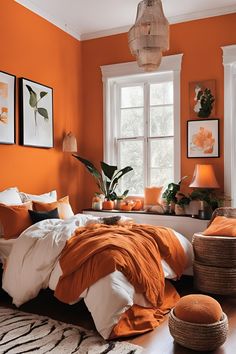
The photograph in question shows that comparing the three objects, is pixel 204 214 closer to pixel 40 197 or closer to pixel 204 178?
pixel 204 178

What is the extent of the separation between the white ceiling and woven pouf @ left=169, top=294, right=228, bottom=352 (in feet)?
12.6

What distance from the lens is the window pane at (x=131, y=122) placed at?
5910 millimetres

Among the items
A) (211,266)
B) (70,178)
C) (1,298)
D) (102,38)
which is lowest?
(1,298)

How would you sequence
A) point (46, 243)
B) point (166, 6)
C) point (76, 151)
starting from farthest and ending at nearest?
point (76, 151) → point (166, 6) → point (46, 243)

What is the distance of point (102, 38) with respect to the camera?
6.00m

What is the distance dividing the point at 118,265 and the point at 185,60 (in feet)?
11.3

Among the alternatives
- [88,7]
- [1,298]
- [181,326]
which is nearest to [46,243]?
[1,298]

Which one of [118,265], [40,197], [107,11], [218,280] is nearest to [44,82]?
[107,11]

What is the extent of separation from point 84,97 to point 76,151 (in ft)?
3.39

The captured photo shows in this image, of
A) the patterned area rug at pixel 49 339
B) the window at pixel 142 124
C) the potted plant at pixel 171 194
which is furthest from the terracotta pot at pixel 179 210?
the patterned area rug at pixel 49 339

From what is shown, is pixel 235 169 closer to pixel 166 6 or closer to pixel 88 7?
pixel 166 6

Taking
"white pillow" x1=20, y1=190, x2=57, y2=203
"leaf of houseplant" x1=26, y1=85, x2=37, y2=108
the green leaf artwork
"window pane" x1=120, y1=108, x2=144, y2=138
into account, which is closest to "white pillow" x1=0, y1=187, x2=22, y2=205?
"white pillow" x1=20, y1=190, x2=57, y2=203

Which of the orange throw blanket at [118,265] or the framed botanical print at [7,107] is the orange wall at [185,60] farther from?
the orange throw blanket at [118,265]

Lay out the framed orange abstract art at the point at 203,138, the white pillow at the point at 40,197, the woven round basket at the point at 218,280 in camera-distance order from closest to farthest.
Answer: the woven round basket at the point at 218,280
the white pillow at the point at 40,197
the framed orange abstract art at the point at 203,138
